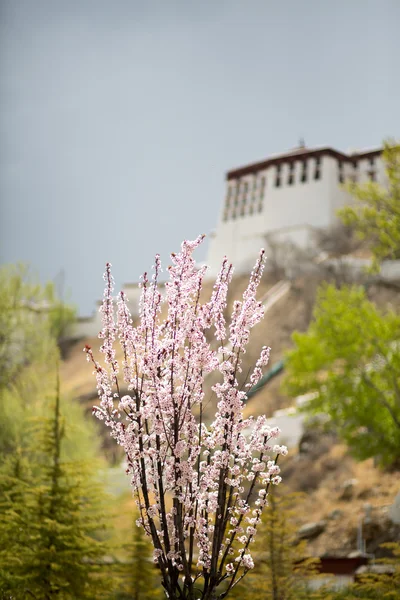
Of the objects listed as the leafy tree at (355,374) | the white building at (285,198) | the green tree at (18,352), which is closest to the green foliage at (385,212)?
the leafy tree at (355,374)

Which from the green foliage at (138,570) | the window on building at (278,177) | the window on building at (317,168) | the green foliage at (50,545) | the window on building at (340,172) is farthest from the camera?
the window on building at (278,177)

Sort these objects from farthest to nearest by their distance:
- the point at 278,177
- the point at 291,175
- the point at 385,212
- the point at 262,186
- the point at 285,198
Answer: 1. the point at 262,186
2. the point at 278,177
3. the point at 291,175
4. the point at 285,198
5. the point at 385,212

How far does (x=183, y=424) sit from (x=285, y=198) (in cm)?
3528

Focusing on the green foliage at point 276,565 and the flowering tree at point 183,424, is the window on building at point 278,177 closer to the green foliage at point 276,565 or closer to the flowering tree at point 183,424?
the green foliage at point 276,565

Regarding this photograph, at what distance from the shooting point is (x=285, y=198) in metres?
38.3

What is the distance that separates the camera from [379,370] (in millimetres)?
14047

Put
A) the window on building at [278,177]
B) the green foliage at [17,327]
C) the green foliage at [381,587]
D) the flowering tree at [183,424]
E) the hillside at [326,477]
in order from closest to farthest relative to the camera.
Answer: the flowering tree at [183,424] < the green foliage at [381,587] < the hillside at [326,477] < the green foliage at [17,327] < the window on building at [278,177]

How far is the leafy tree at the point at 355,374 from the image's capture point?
43.3 ft

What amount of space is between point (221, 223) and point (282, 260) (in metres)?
6.31

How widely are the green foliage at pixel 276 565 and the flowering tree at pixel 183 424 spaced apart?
13.8 feet

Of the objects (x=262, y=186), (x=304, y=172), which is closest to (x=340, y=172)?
(x=304, y=172)

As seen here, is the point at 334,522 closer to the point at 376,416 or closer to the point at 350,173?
the point at 376,416

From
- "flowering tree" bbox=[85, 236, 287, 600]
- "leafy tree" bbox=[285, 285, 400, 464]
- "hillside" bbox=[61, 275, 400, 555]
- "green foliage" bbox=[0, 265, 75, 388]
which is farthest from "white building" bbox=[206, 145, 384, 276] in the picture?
"flowering tree" bbox=[85, 236, 287, 600]

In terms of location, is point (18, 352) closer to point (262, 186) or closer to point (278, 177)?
point (262, 186)
